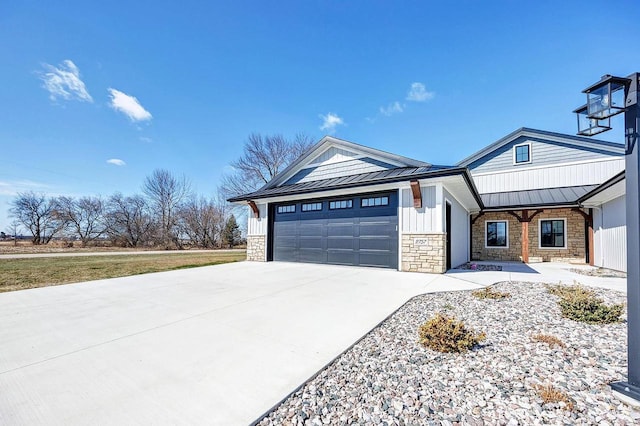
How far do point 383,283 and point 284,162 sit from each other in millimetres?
20034

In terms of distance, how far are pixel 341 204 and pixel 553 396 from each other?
7542 mm

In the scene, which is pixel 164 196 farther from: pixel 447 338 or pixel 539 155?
pixel 539 155

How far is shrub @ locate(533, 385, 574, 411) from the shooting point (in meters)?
1.80

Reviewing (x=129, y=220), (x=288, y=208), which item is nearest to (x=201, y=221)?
(x=129, y=220)

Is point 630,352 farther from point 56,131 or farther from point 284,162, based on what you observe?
point 284,162

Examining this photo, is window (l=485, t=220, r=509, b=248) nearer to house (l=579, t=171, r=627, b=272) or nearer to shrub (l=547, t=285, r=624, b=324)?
house (l=579, t=171, r=627, b=272)

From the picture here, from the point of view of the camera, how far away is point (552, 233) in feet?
39.7

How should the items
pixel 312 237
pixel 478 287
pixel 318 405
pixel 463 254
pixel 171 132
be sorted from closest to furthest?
pixel 318 405 → pixel 478 287 → pixel 312 237 → pixel 463 254 → pixel 171 132

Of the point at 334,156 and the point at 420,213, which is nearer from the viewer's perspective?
the point at 420,213

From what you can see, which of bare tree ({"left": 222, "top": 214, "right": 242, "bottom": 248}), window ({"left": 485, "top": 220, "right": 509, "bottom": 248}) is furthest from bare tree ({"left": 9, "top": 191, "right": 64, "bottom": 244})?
window ({"left": 485, "top": 220, "right": 509, "bottom": 248})

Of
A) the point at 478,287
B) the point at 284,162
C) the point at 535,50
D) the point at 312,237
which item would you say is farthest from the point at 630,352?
the point at 284,162

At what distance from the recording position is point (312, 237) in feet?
32.3

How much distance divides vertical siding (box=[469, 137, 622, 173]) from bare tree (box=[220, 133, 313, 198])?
14924mm

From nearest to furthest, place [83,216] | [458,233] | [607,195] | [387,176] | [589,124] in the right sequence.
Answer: [589,124] < [387,176] < [607,195] < [458,233] < [83,216]
